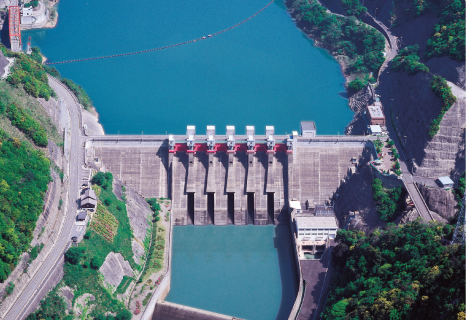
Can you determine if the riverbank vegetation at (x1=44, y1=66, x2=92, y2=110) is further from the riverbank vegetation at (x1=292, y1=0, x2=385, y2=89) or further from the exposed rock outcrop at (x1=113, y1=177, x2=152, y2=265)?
the riverbank vegetation at (x1=292, y1=0, x2=385, y2=89)

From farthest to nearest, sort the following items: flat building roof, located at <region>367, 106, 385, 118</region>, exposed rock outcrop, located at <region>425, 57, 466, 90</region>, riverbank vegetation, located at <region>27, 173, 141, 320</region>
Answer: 1. flat building roof, located at <region>367, 106, 385, 118</region>
2. exposed rock outcrop, located at <region>425, 57, 466, 90</region>
3. riverbank vegetation, located at <region>27, 173, 141, 320</region>

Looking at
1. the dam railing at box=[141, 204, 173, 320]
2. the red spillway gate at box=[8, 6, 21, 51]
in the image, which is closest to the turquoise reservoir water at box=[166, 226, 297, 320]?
the dam railing at box=[141, 204, 173, 320]

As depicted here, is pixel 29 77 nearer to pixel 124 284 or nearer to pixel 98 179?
pixel 98 179

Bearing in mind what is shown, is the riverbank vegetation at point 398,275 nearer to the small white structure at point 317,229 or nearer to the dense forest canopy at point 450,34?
the small white structure at point 317,229

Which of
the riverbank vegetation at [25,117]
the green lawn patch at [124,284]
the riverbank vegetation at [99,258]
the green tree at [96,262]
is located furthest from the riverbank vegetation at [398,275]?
the riverbank vegetation at [25,117]

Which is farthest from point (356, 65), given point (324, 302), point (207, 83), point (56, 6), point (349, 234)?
point (56, 6)

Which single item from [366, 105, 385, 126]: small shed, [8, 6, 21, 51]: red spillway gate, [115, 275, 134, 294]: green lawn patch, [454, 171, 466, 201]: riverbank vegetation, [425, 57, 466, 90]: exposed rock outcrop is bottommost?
[115, 275, 134, 294]: green lawn patch
